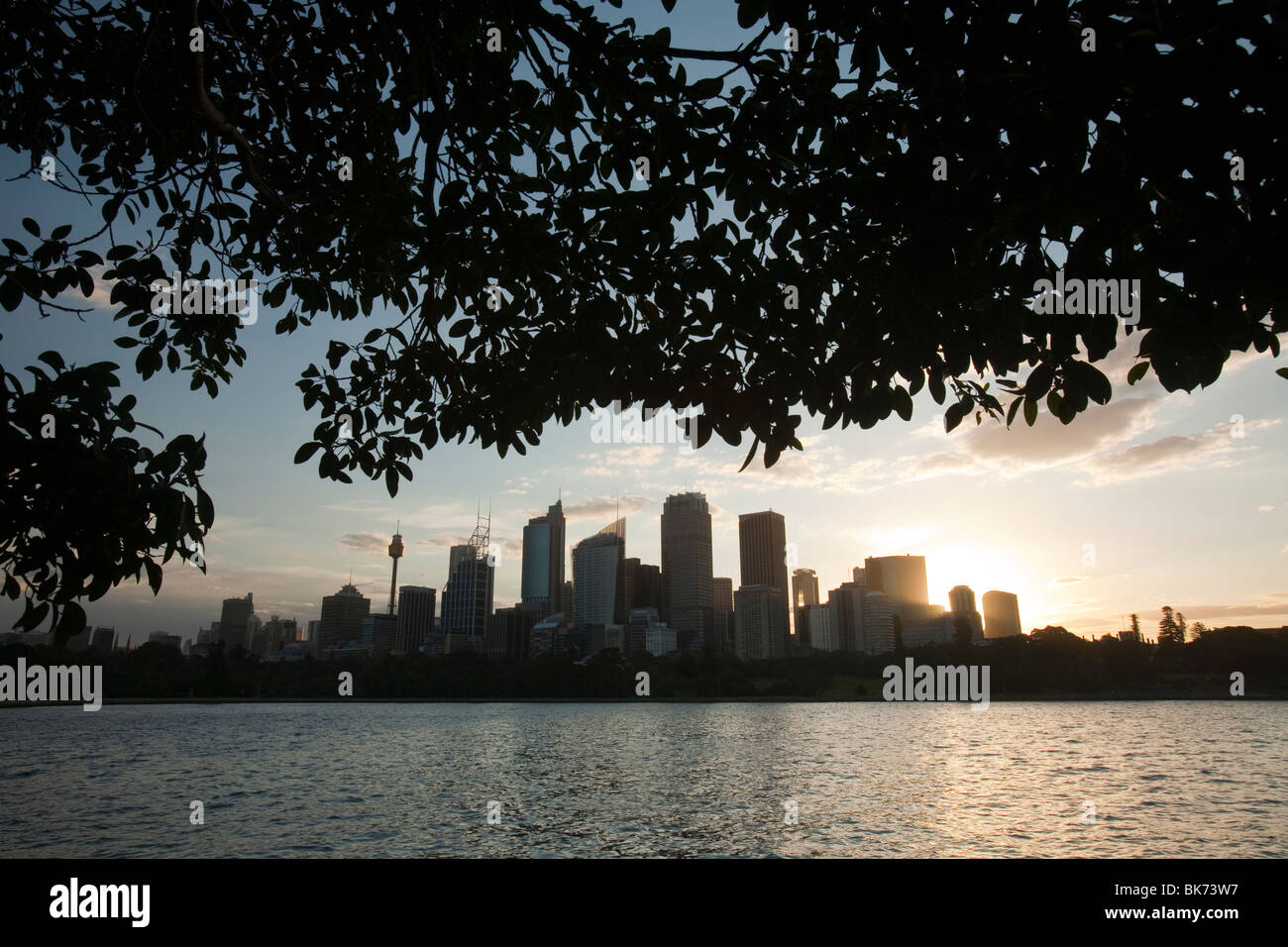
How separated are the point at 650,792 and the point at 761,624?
155m

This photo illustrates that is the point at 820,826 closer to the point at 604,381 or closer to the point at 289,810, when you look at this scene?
the point at 289,810

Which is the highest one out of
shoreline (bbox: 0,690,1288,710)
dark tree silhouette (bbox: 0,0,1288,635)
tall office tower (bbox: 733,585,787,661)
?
dark tree silhouette (bbox: 0,0,1288,635)

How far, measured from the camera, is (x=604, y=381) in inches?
219

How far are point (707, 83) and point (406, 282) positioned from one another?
4.34m

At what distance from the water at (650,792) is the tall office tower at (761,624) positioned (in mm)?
101487

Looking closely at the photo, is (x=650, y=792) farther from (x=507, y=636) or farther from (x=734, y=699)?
(x=507, y=636)

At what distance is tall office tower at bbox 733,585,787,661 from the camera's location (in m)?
188

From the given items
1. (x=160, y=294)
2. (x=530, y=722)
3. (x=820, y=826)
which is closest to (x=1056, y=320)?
(x=160, y=294)

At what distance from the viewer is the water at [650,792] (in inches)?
1109

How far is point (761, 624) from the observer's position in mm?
191375

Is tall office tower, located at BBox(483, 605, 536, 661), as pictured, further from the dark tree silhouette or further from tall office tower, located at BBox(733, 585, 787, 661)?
the dark tree silhouette

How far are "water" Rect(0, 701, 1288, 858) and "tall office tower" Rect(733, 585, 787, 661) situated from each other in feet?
333

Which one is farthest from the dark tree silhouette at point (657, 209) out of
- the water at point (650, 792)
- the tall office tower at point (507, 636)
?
the tall office tower at point (507, 636)

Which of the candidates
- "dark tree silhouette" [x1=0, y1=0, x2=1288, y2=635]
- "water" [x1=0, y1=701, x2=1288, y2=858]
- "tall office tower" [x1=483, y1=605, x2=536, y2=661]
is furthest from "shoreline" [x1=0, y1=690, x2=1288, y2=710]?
"dark tree silhouette" [x1=0, y1=0, x2=1288, y2=635]
